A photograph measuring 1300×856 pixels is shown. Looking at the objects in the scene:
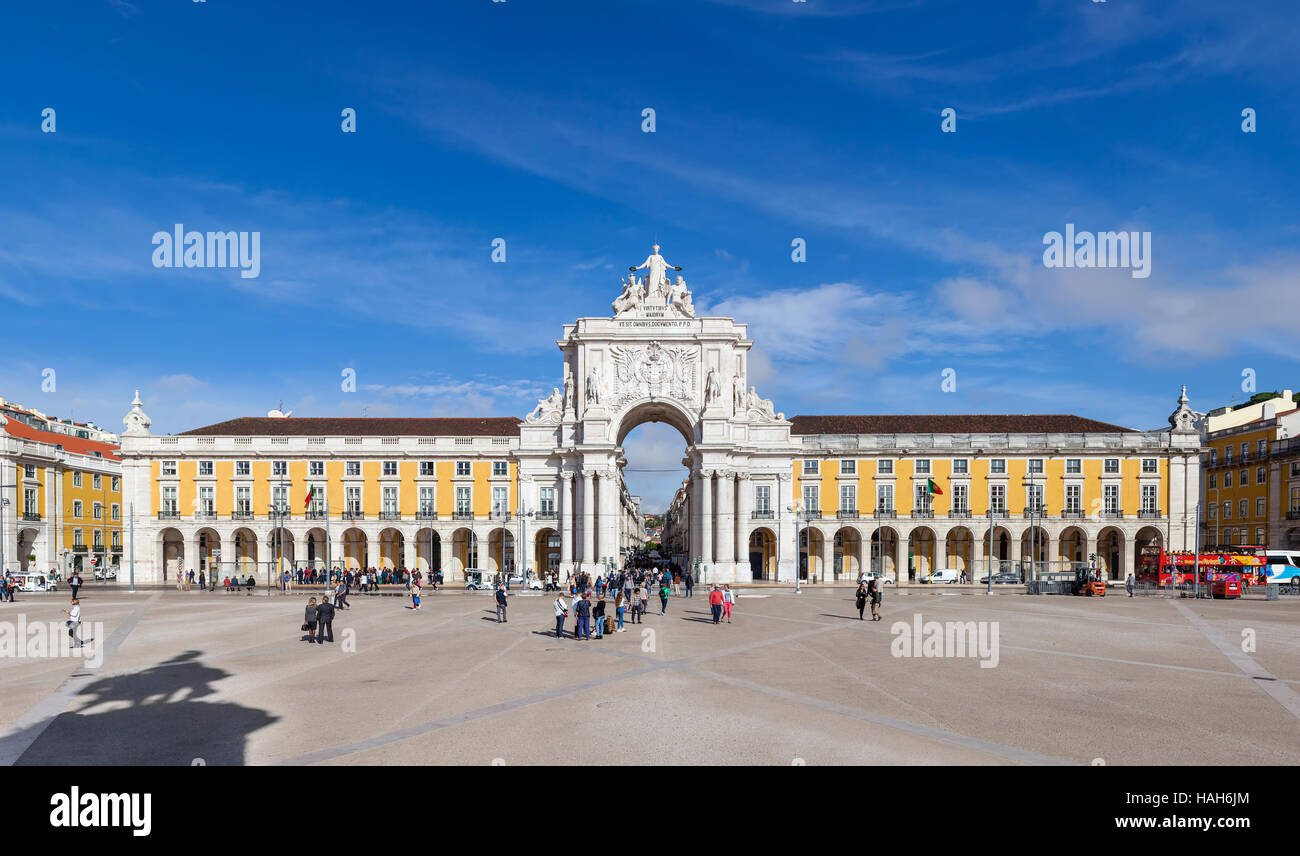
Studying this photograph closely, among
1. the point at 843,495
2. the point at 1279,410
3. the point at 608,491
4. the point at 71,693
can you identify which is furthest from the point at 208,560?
the point at 1279,410

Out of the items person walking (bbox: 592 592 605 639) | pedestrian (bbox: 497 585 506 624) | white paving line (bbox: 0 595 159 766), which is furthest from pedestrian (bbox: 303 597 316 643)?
person walking (bbox: 592 592 605 639)

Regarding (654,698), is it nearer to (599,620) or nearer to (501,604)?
(599,620)

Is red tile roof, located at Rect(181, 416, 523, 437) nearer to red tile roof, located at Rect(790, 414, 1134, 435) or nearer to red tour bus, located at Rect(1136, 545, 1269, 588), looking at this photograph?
red tile roof, located at Rect(790, 414, 1134, 435)

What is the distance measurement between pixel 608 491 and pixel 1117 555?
133 ft

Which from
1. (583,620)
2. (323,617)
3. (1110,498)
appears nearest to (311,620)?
(323,617)

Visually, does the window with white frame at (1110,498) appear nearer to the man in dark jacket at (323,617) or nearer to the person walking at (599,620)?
the person walking at (599,620)

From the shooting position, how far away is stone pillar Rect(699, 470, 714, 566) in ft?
198

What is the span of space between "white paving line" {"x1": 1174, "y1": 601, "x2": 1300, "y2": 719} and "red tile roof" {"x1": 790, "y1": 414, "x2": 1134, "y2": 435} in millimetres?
38036

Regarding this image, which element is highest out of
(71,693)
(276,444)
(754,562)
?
(276,444)

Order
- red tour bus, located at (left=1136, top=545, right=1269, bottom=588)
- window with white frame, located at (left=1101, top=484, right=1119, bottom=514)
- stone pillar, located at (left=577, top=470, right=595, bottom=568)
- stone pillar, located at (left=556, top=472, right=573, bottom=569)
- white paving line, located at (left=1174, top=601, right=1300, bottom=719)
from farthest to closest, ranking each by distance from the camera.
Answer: window with white frame, located at (left=1101, top=484, right=1119, bottom=514) < stone pillar, located at (left=556, top=472, right=573, bottom=569) < stone pillar, located at (left=577, top=470, right=595, bottom=568) < red tour bus, located at (left=1136, top=545, right=1269, bottom=588) < white paving line, located at (left=1174, top=601, right=1300, bottom=719)
